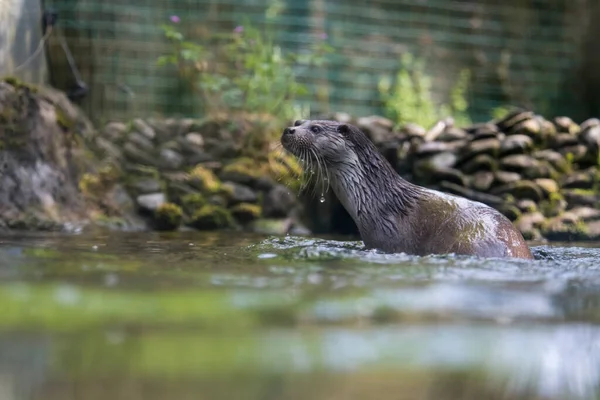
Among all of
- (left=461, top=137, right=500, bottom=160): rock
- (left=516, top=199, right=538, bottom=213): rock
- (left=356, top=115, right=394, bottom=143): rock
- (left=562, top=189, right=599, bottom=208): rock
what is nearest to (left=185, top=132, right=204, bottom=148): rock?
(left=356, top=115, right=394, bottom=143): rock

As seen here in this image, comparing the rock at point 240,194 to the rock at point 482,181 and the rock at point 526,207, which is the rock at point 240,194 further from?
the rock at point 526,207

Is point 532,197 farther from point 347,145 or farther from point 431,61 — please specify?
point 347,145

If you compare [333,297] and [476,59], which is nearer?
[333,297]

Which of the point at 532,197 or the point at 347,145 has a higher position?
the point at 347,145

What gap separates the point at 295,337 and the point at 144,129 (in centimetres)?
475

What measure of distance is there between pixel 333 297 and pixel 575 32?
698cm

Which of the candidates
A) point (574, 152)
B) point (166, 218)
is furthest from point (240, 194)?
point (574, 152)

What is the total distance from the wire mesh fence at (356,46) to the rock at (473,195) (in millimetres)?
1546

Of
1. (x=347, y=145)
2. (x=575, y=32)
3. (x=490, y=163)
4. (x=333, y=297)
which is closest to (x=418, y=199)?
(x=347, y=145)

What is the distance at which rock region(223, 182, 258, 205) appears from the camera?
5.31 metres

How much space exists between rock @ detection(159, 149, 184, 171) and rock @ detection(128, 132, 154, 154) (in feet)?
0.37

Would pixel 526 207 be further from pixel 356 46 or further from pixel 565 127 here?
pixel 356 46

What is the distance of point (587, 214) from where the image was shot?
5.36 meters

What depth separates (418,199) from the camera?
3.21 metres
